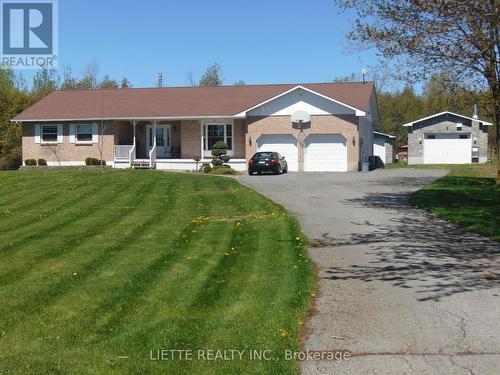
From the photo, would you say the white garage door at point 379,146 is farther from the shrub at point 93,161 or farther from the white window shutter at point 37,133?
the white window shutter at point 37,133

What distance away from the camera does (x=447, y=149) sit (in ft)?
166

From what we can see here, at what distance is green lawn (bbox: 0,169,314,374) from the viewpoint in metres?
5.70

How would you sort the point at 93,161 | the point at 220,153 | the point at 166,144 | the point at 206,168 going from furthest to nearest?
the point at 166,144 < the point at 93,161 < the point at 220,153 < the point at 206,168

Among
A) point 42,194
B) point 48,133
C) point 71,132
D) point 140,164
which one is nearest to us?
point 42,194

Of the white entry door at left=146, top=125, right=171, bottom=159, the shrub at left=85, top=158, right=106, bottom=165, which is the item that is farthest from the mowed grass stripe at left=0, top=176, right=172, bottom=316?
the white entry door at left=146, top=125, right=171, bottom=159

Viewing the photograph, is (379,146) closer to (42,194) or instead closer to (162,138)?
(162,138)

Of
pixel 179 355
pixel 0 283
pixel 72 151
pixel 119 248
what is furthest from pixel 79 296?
pixel 72 151

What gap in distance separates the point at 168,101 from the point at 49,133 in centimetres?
793

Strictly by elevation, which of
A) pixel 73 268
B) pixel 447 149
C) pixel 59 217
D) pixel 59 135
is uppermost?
pixel 59 135

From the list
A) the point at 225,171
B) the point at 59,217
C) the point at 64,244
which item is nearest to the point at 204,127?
the point at 225,171

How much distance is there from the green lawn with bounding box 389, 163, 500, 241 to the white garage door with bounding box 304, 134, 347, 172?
10.2 metres

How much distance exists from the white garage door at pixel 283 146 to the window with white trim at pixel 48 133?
13.2 m

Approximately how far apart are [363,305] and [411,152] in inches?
1818

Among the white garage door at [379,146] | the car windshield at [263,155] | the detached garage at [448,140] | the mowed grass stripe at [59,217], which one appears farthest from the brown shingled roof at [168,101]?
the mowed grass stripe at [59,217]
